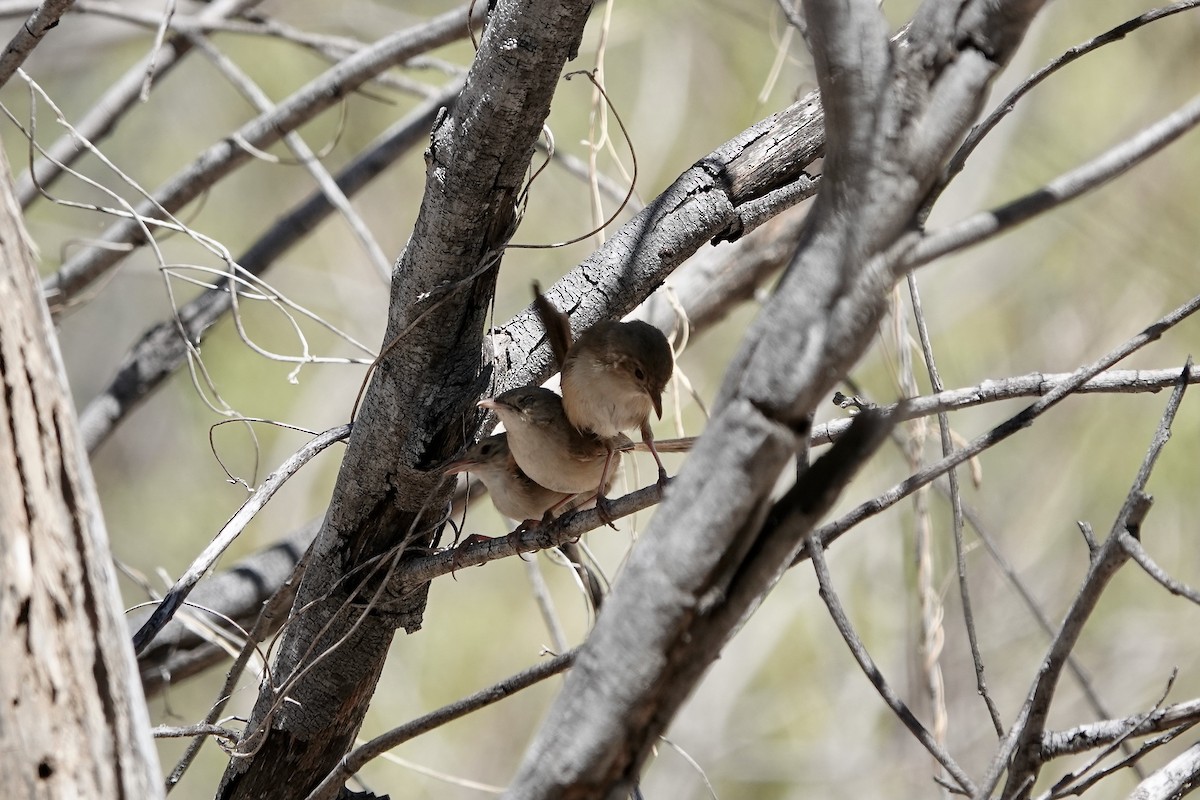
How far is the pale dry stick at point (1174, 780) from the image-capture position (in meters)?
1.16

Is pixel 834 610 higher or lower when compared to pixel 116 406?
lower

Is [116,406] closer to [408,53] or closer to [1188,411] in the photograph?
[408,53]

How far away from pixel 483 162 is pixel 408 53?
3.90 feet

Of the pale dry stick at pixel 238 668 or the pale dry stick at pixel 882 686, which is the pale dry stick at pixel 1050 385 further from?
the pale dry stick at pixel 238 668

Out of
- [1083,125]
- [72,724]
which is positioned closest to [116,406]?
[72,724]

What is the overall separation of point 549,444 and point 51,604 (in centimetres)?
89

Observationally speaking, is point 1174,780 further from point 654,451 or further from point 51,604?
point 51,604

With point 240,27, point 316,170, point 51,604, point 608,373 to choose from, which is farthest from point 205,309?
point 51,604

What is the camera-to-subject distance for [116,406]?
108 inches

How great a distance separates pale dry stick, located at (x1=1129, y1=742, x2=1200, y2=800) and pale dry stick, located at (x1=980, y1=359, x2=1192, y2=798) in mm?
204

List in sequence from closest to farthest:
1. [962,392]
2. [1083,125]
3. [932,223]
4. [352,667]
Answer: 1. [962,392]
2. [352,667]
3. [932,223]
4. [1083,125]

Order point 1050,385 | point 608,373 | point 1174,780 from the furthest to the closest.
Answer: point 608,373
point 1050,385
point 1174,780

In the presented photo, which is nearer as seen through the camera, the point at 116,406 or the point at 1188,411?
the point at 116,406

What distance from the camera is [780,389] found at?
2.50ft
